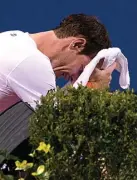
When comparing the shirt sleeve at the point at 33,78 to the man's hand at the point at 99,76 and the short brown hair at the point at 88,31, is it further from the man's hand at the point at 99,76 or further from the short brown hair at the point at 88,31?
the man's hand at the point at 99,76

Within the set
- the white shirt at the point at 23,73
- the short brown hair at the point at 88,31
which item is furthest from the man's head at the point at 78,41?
the white shirt at the point at 23,73

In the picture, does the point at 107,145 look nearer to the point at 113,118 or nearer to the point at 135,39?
the point at 113,118

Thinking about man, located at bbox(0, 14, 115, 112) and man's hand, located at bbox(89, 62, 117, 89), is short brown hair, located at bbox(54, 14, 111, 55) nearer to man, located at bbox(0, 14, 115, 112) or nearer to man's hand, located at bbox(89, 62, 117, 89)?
man, located at bbox(0, 14, 115, 112)

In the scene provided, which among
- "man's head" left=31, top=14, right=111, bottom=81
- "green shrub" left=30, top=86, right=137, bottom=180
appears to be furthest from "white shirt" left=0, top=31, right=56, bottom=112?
→ "green shrub" left=30, top=86, right=137, bottom=180

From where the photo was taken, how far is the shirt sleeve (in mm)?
3387

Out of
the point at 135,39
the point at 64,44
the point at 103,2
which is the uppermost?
the point at 64,44

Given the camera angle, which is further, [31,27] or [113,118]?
[31,27]

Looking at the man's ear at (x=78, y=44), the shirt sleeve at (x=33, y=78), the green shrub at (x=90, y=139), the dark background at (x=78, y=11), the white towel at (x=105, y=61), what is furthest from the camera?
the dark background at (x=78, y=11)

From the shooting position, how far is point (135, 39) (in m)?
6.12

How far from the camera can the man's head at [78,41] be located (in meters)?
3.82

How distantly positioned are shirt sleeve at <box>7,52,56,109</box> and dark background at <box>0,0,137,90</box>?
8.74ft

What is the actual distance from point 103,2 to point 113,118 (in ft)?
11.9

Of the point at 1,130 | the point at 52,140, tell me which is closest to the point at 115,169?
the point at 52,140

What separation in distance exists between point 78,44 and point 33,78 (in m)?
0.60
